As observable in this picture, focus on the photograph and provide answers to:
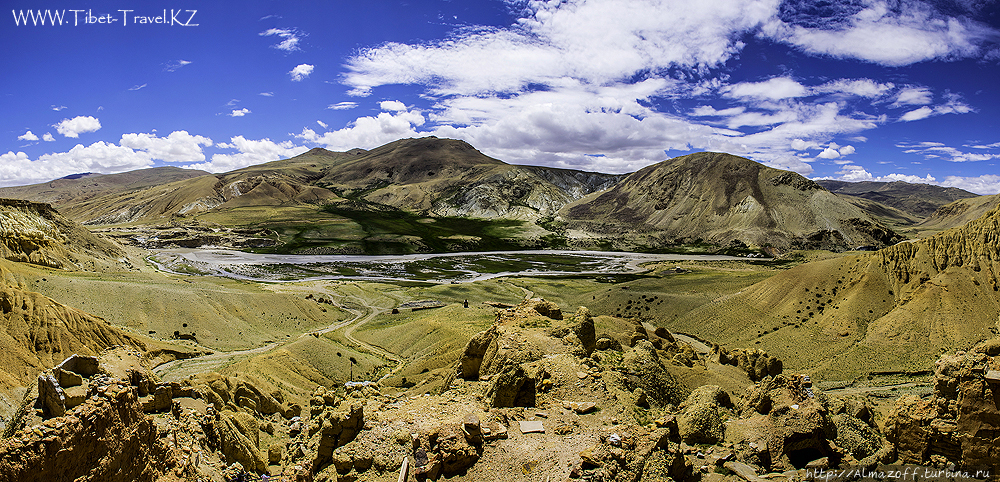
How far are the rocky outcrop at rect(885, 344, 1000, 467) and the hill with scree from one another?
83.7 ft

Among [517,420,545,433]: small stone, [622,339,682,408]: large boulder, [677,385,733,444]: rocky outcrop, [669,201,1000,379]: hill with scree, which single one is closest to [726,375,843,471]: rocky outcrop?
[677,385,733,444]: rocky outcrop

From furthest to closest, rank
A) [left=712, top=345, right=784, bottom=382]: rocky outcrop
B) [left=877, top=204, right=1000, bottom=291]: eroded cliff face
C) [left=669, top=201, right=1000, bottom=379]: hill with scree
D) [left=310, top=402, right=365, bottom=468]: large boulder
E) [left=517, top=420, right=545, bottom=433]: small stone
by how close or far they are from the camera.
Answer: [left=877, top=204, right=1000, bottom=291]: eroded cliff face → [left=669, top=201, right=1000, bottom=379]: hill with scree → [left=712, top=345, right=784, bottom=382]: rocky outcrop → [left=517, top=420, right=545, bottom=433]: small stone → [left=310, top=402, right=365, bottom=468]: large boulder

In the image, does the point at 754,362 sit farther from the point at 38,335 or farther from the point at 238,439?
the point at 38,335

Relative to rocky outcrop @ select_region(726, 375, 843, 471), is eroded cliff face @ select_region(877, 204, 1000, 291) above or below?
above

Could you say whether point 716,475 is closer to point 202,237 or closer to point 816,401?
point 816,401

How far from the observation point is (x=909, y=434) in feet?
56.9

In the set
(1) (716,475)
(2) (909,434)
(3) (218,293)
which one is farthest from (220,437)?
(3) (218,293)

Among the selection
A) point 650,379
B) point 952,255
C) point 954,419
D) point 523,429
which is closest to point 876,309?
point 952,255

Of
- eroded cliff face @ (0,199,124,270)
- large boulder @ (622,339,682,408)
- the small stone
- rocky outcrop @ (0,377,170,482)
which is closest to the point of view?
rocky outcrop @ (0,377,170,482)

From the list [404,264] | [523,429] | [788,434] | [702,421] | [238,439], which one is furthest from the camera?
[404,264]

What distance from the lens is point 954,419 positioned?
53.4 ft

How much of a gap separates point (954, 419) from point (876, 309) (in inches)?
1572

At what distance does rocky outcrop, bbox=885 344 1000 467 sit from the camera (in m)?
15.3

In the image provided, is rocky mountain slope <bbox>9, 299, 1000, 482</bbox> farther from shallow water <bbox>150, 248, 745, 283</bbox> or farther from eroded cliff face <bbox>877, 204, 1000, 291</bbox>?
shallow water <bbox>150, 248, 745, 283</bbox>
